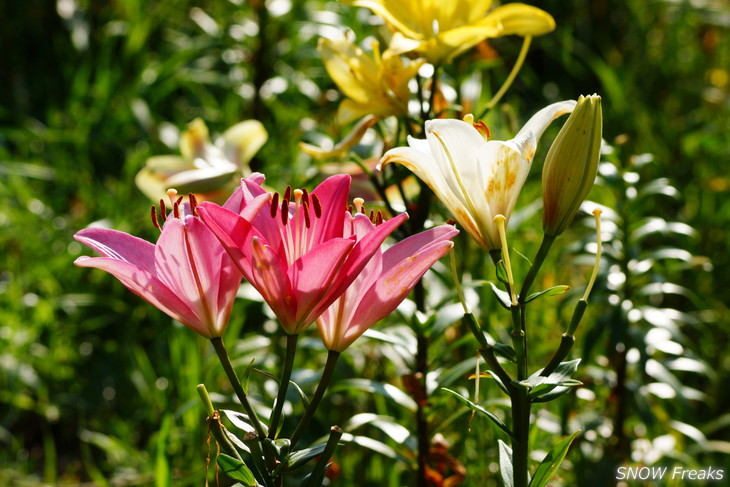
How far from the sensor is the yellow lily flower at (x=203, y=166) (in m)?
1.06

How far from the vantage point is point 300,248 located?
60cm

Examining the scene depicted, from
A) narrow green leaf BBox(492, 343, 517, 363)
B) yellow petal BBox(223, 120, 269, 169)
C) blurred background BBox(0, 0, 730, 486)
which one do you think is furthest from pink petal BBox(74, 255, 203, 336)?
yellow petal BBox(223, 120, 269, 169)

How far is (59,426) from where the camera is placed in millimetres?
1588

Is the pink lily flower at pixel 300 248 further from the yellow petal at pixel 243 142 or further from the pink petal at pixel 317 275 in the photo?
the yellow petal at pixel 243 142

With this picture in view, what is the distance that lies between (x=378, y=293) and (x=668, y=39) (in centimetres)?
232

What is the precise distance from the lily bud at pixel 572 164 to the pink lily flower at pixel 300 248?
0.38ft

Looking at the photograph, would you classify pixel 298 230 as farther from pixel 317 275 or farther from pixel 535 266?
pixel 535 266

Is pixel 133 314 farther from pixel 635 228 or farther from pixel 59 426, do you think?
pixel 635 228

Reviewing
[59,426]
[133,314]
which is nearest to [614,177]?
[133,314]

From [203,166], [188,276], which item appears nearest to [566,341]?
[188,276]

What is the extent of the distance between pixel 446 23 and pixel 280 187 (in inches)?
34.6

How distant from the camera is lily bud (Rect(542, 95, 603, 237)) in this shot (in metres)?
0.58

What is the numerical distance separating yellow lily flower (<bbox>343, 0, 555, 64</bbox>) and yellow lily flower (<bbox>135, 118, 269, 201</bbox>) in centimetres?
30

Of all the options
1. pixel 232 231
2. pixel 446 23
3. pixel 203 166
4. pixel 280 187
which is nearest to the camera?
pixel 232 231
